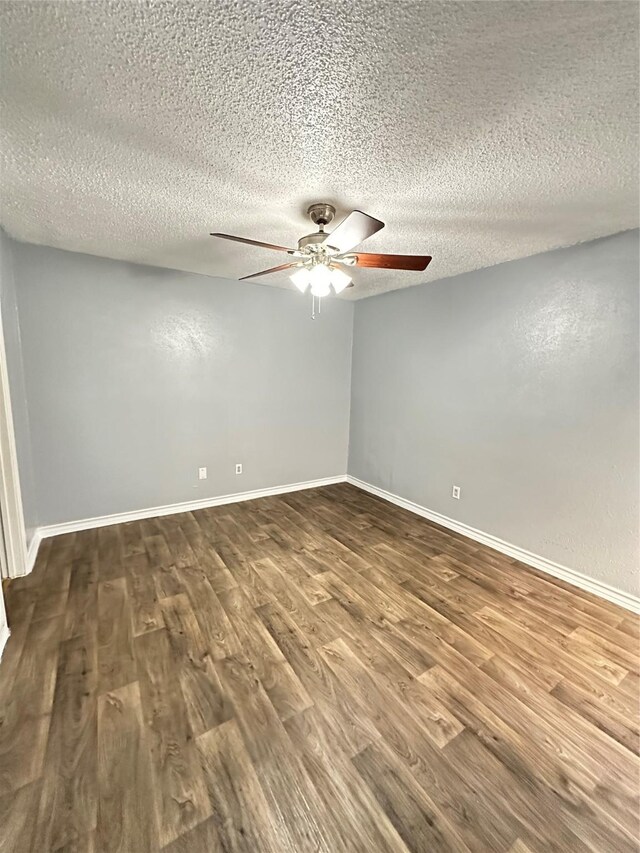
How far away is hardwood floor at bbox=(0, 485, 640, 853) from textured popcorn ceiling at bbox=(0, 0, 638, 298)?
7.66 feet

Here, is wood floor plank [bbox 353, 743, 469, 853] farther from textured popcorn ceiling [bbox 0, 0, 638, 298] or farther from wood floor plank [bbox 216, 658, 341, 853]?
textured popcorn ceiling [bbox 0, 0, 638, 298]

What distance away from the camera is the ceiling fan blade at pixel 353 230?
4.61ft

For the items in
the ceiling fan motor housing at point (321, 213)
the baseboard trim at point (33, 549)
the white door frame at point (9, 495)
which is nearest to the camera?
the ceiling fan motor housing at point (321, 213)

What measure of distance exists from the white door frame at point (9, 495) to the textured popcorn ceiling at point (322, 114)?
3.64ft

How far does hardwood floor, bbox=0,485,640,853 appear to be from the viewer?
3.39ft

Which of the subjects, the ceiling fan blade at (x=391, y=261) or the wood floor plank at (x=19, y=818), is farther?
the ceiling fan blade at (x=391, y=261)

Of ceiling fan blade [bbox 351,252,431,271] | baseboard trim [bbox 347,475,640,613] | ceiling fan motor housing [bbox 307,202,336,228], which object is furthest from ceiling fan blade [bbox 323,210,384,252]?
baseboard trim [bbox 347,475,640,613]

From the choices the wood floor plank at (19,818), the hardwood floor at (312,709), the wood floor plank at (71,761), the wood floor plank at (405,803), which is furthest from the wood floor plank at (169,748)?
the wood floor plank at (405,803)

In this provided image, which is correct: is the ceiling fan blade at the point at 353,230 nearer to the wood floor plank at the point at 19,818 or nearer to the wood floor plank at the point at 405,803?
the wood floor plank at the point at 405,803

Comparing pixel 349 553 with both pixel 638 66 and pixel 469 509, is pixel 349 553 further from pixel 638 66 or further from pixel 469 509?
pixel 638 66

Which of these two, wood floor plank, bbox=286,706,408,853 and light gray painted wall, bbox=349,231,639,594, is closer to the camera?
wood floor plank, bbox=286,706,408,853

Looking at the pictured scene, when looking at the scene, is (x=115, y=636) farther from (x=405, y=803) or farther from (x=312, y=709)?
(x=405, y=803)

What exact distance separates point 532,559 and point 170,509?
3.27m

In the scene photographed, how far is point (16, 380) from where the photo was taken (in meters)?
2.33
